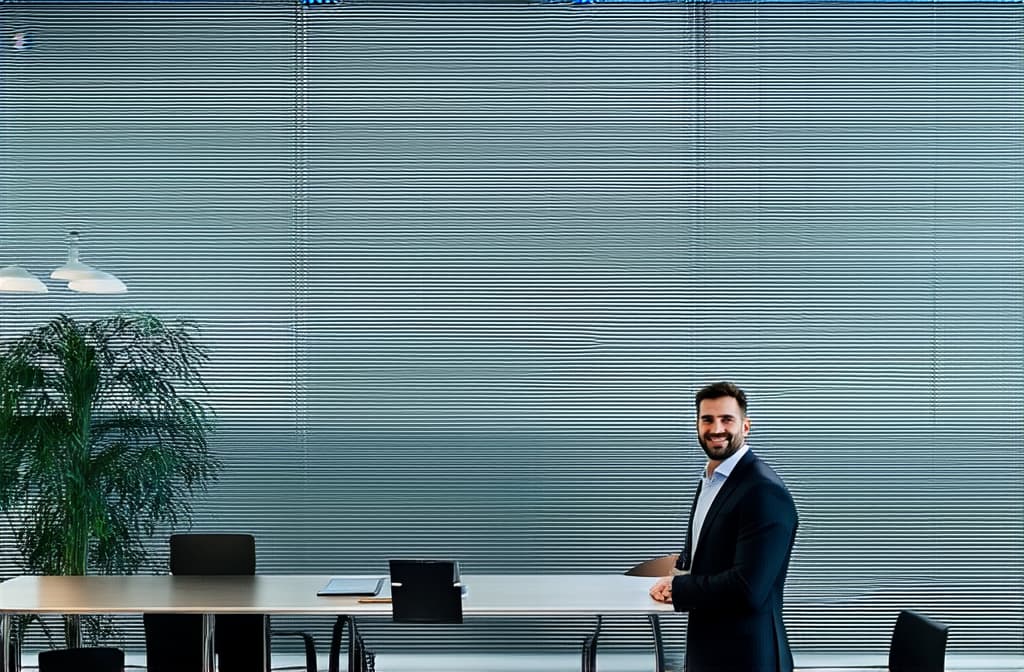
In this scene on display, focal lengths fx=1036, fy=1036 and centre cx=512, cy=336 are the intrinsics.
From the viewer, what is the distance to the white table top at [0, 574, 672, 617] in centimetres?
430

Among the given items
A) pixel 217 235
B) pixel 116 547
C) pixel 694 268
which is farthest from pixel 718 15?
Result: pixel 116 547

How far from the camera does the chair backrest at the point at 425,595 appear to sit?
4.21 meters

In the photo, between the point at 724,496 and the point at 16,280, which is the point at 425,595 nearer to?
the point at 724,496

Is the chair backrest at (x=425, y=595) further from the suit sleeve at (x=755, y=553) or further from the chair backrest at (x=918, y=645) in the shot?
the chair backrest at (x=918, y=645)

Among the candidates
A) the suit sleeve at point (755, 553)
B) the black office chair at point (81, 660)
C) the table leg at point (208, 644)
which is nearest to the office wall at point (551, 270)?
the black office chair at point (81, 660)

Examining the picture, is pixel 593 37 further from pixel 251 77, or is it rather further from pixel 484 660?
pixel 484 660

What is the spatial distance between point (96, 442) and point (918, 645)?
468 cm

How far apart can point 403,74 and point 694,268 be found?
2.20 meters

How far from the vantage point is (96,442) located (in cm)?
621

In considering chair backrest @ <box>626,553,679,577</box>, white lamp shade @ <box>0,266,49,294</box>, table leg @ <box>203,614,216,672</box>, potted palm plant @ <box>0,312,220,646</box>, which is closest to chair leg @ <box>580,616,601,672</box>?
chair backrest @ <box>626,553,679,577</box>

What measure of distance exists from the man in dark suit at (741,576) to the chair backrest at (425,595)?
91cm

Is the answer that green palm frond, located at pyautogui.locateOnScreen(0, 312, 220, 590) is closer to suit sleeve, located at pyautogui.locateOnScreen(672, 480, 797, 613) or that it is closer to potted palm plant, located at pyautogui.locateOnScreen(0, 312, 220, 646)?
potted palm plant, located at pyautogui.locateOnScreen(0, 312, 220, 646)

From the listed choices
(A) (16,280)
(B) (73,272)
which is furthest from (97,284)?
(A) (16,280)

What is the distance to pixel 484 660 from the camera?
6352 millimetres
